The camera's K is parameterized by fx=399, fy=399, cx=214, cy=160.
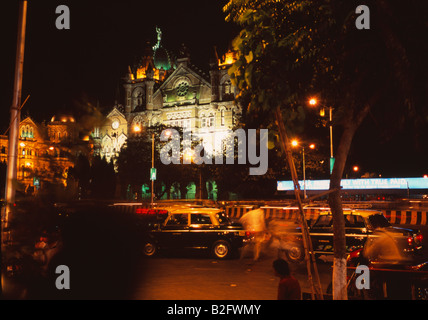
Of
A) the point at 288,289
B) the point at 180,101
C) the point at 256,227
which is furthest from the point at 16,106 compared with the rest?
the point at 180,101

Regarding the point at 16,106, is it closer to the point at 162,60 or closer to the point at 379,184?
the point at 379,184

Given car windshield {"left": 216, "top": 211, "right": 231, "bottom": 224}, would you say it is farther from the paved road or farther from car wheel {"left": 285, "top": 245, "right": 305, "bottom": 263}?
car wheel {"left": 285, "top": 245, "right": 305, "bottom": 263}

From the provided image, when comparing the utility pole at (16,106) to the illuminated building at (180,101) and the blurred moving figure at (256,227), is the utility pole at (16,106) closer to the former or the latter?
the blurred moving figure at (256,227)

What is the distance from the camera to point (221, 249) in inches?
558

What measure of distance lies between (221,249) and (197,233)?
102 centimetres

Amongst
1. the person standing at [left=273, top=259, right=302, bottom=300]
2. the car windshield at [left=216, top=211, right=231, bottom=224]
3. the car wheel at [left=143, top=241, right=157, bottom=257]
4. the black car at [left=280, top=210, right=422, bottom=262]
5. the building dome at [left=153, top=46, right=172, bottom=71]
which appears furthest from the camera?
the building dome at [left=153, top=46, right=172, bottom=71]

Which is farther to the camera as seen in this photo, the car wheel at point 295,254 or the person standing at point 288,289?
the car wheel at point 295,254

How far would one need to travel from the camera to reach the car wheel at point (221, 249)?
1410 centimetres

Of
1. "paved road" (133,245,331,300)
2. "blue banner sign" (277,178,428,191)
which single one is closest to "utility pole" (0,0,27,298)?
"paved road" (133,245,331,300)

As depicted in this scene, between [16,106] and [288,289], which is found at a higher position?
[16,106]

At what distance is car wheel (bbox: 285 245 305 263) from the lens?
43.1 ft

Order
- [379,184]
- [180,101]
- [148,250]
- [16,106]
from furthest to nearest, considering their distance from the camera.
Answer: [180,101] < [379,184] < [148,250] < [16,106]

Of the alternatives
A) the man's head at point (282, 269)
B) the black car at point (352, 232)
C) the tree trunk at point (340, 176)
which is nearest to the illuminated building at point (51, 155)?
the man's head at point (282, 269)

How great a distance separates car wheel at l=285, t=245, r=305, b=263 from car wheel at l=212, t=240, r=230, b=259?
218 centimetres
